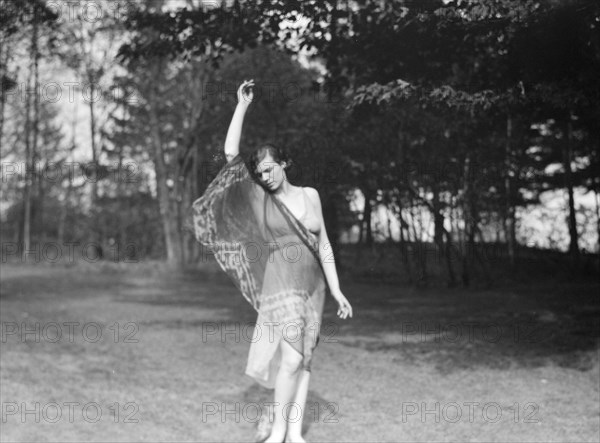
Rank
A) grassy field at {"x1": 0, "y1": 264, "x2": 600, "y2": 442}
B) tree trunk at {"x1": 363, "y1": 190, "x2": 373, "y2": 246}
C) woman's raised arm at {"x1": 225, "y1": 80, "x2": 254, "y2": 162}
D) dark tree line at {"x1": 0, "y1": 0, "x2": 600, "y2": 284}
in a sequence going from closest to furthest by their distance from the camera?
woman's raised arm at {"x1": 225, "y1": 80, "x2": 254, "y2": 162}
grassy field at {"x1": 0, "y1": 264, "x2": 600, "y2": 442}
dark tree line at {"x1": 0, "y1": 0, "x2": 600, "y2": 284}
tree trunk at {"x1": 363, "y1": 190, "x2": 373, "y2": 246}

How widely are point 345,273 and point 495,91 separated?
55.1 ft

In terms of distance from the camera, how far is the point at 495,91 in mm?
9508

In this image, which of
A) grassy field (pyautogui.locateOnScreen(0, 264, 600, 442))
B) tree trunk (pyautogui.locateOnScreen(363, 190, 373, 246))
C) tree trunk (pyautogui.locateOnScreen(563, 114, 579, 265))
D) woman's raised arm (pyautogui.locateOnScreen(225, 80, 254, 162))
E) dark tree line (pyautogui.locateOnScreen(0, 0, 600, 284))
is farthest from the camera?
tree trunk (pyautogui.locateOnScreen(563, 114, 579, 265))

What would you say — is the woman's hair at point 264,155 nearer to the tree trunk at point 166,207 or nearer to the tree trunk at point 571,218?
the tree trunk at point 571,218

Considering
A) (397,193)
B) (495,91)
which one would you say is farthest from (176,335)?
(397,193)

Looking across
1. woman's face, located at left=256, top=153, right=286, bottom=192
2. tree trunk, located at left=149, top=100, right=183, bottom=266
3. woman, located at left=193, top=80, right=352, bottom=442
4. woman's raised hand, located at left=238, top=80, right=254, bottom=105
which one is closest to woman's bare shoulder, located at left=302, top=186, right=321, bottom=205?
woman, located at left=193, top=80, right=352, bottom=442

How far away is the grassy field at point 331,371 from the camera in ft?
22.8

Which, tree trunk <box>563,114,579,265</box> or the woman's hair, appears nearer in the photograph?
the woman's hair

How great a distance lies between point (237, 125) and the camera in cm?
564

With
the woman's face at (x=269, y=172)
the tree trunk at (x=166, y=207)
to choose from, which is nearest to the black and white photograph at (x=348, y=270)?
the woman's face at (x=269, y=172)

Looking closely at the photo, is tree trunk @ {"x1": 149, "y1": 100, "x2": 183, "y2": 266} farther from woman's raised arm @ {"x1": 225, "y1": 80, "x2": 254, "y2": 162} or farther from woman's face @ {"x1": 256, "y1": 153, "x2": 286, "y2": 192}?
woman's face @ {"x1": 256, "y1": 153, "x2": 286, "y2": 192}

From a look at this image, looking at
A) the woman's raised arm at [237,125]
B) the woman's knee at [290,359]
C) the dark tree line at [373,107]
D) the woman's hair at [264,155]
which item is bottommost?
the woman's knee at [290,359]

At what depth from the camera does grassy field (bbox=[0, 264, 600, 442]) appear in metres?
6.94

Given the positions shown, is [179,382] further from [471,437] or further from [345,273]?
[345,273]
